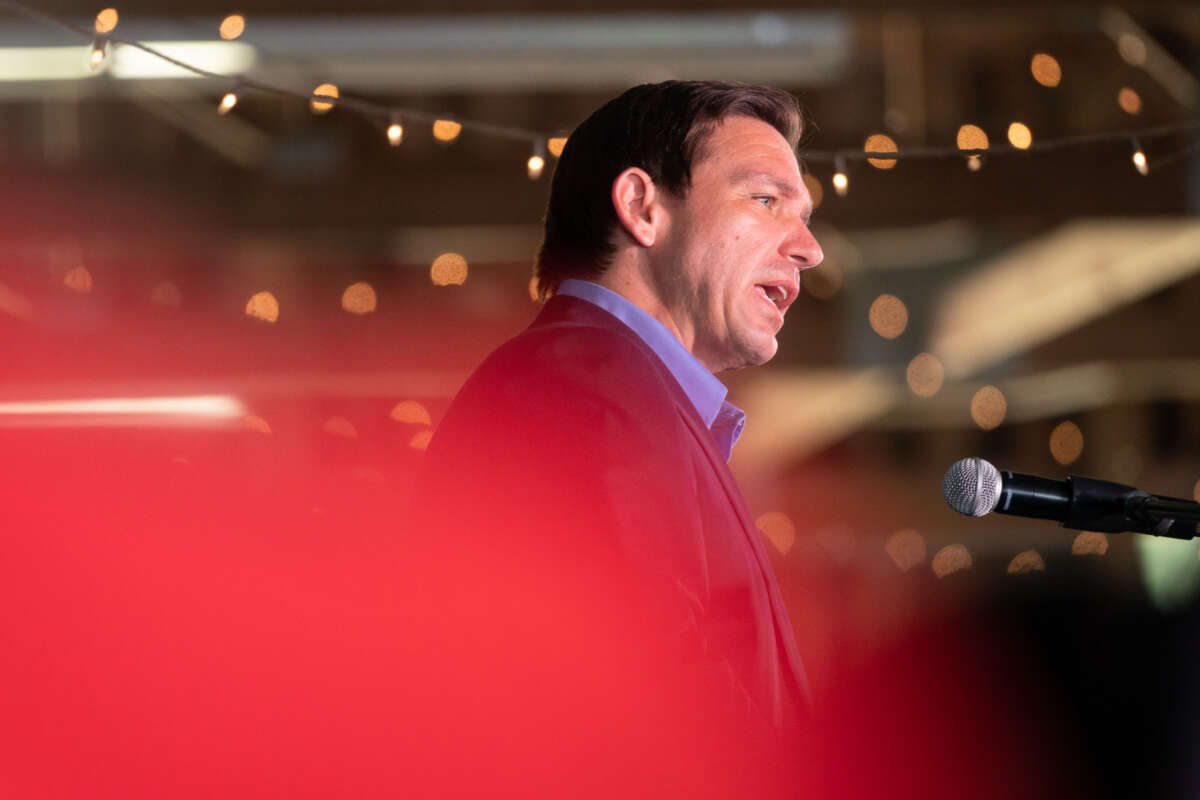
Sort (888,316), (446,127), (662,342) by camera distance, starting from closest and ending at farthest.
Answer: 1. (662,342)
2. (446,127)
3. (888,316)

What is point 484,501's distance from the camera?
0.94 metres

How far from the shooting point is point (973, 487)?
3.01 feet

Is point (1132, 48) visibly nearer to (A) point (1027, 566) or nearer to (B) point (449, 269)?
(B) point (449, 269)

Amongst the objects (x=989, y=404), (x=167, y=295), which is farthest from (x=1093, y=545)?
(x=167, y=295)

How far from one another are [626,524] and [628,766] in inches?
6.1

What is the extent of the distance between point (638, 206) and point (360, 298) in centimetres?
628

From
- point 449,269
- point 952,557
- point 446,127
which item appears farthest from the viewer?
point 952,557

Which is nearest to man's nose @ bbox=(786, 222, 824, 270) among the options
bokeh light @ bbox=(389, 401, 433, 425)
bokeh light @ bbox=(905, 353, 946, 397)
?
bokeh light @ bbox=(389, 401, 433, 425)

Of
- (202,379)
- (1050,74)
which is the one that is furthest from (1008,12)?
(202,379)

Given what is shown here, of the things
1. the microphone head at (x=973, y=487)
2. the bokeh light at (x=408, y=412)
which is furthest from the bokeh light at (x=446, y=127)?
the bokeh light at (x=408, y=412)

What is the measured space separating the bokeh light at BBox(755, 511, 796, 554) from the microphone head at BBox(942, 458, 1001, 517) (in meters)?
5.83

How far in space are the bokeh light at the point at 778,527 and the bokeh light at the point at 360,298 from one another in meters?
2.48

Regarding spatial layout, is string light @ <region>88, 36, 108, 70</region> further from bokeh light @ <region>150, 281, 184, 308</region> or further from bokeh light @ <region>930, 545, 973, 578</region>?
bokeh light @ <region>930, 545, 973, 578</region>

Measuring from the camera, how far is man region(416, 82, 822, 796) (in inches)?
33.5
